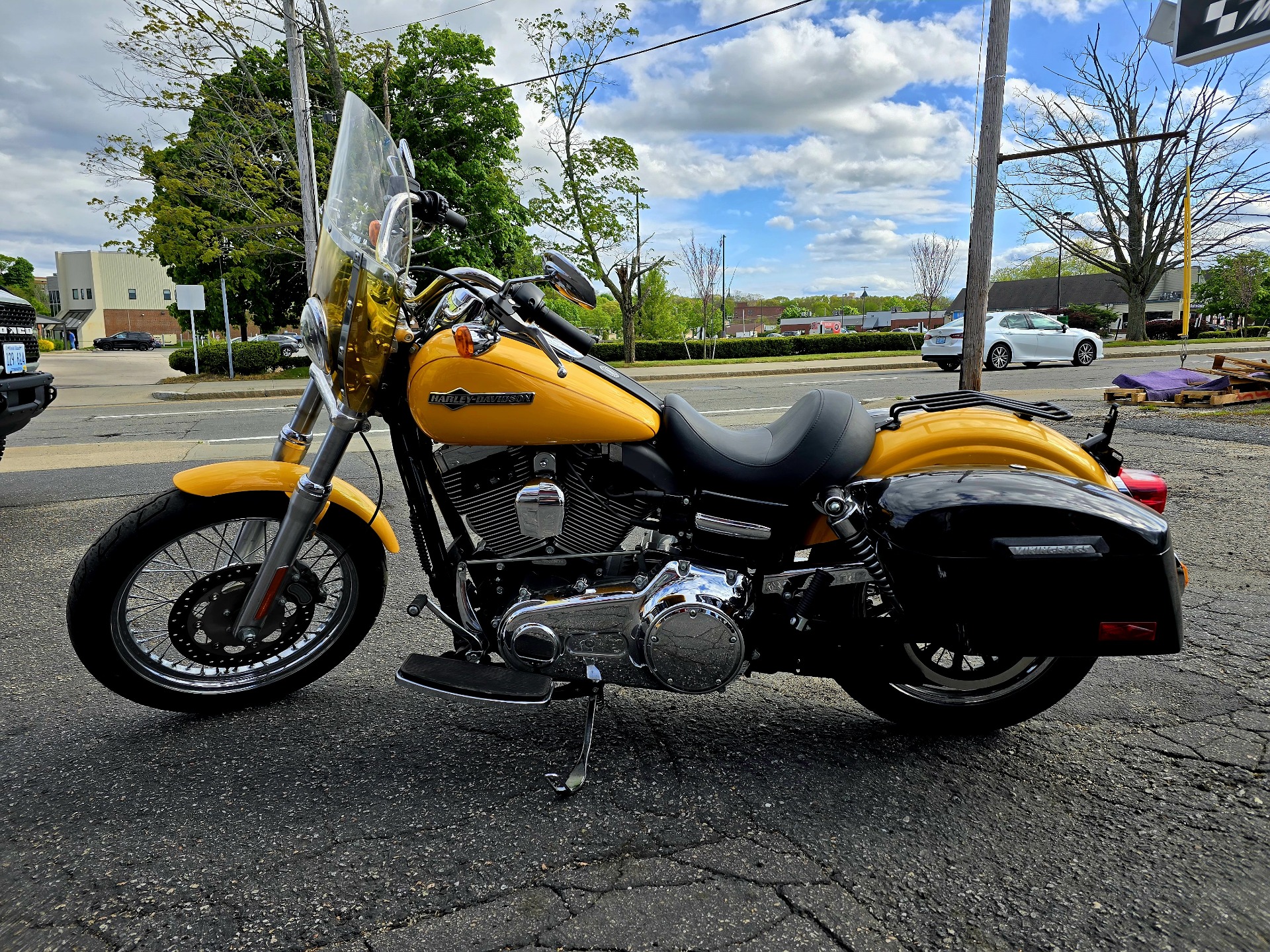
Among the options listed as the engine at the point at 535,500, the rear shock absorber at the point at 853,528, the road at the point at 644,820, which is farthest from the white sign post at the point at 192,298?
the rear shock absorber at the point at 853,528

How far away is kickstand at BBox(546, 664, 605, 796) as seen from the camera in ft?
7.57

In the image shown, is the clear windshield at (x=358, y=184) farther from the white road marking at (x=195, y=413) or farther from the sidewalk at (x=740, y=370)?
the sidewalk at (x=740, y=370)

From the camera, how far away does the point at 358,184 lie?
246cm

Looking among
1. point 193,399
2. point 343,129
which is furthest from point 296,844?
point 193,399

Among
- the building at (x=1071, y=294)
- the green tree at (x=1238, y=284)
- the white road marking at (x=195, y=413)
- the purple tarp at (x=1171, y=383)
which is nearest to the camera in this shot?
the purple tarp at (x=1171, y=383)

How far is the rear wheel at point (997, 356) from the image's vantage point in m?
19.0

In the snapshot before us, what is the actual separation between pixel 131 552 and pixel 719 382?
53.7 ft

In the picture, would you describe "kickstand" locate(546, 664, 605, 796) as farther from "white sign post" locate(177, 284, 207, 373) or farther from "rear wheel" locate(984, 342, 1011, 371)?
"white sign post" locate(177, 284, 207, 373)

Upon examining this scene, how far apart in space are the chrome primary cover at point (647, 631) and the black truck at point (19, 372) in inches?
190

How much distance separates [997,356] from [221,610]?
63.6ft

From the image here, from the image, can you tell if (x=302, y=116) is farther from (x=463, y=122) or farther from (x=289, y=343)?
(x=289, y=343)

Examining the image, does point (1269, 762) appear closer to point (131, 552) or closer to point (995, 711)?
point (995, 711)

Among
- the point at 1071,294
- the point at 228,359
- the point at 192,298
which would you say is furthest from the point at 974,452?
the point at 1071,294

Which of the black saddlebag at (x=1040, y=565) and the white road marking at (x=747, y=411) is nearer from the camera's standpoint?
the black saddlebag at (x=1040, y=565)
